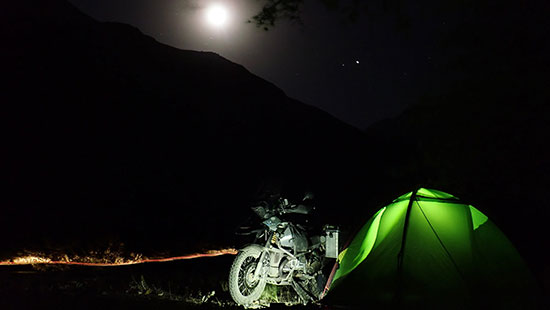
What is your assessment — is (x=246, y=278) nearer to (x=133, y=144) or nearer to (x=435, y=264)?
(x=435, y=264)

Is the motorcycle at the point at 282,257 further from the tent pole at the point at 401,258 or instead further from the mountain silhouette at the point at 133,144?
the tent pole at the point at 401,258

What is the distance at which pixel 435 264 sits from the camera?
4.20 metres

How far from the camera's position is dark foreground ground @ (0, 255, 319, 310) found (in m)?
4.05

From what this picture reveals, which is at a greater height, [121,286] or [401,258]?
[401,258]

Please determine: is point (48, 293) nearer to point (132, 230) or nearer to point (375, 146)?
point (132, 230)

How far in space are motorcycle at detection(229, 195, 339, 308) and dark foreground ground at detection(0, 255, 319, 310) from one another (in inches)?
13.8

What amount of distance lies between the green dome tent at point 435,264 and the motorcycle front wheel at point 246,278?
1.03m

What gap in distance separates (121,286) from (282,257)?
2.54 metres

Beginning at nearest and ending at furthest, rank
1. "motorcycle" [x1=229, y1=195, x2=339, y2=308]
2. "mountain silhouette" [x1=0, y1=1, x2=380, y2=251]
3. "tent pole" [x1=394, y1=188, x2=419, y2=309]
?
1. "tent pole" [x1=394, y1=188, x2=419, y2=309]
2. "motorcycle" [x1=229, y1=195, x2=339, y2=308]
3. "mountain silhouette" [x1=0, y1=1, x2=380, y2=251]

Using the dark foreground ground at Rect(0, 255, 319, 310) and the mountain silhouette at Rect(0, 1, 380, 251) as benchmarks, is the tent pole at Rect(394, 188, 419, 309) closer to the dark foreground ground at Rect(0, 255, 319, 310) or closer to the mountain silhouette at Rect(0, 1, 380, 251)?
the dark foreground ground at Rect(0, 255, 319, 310)

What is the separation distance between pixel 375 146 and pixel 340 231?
85.4 ft

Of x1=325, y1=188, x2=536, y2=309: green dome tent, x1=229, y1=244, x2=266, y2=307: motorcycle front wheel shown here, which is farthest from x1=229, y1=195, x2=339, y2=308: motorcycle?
x1=325, y1=188, x2=536, y2=309: green dome tent

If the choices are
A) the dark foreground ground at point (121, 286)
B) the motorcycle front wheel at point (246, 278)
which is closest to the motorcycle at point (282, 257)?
the motorcycle front wheel at point (246, 278)

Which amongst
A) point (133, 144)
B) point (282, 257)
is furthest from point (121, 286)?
point (133, 144)
